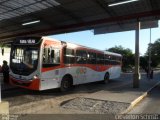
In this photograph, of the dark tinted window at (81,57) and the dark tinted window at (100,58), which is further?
the dark tinted window at (100,58)

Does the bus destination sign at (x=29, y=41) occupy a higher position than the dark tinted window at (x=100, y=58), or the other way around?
the bus destination sign at (x=29, y=41)

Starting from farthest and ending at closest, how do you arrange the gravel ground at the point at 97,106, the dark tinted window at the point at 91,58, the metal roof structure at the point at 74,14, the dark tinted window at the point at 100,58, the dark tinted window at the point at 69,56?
the dark tinted window at the point at 100,58
the dark tinted window at the point at 91,58
the metal roof structure at the point at 74,14
the dark tinted window at the point at 69,56
the gravel ground at the point at 97,106

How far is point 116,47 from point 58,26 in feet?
303

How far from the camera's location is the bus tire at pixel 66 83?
17.1 metres

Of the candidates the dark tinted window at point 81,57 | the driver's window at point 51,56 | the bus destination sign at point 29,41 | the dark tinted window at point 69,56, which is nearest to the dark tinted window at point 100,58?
the dark tinted window at point 81,57

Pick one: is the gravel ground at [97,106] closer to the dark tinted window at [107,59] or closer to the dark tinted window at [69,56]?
the dark tinted window at [69,56]

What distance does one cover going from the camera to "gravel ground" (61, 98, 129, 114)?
10.9 metres

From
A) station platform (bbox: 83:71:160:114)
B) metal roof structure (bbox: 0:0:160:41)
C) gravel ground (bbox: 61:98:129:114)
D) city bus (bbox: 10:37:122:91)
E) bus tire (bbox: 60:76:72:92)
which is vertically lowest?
gravel ground (bbox: 61:98:129:114)

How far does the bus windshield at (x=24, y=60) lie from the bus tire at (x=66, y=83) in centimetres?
273

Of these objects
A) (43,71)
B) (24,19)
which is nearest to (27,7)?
(24,19)

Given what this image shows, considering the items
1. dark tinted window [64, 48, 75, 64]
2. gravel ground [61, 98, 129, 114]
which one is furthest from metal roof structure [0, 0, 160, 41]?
gravel ground [61, 98, 129, 114]

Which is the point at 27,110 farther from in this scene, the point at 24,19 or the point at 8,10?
the point at 24,19

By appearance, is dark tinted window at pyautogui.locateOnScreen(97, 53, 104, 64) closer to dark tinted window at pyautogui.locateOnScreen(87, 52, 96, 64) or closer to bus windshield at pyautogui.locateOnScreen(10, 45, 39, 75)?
dark tinted window at pyautogui.locateOnScreen(87, 52, 96, 64)

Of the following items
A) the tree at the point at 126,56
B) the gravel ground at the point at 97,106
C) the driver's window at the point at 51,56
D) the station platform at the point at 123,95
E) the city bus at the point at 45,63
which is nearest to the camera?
the gravel ground at the point at 97,106
